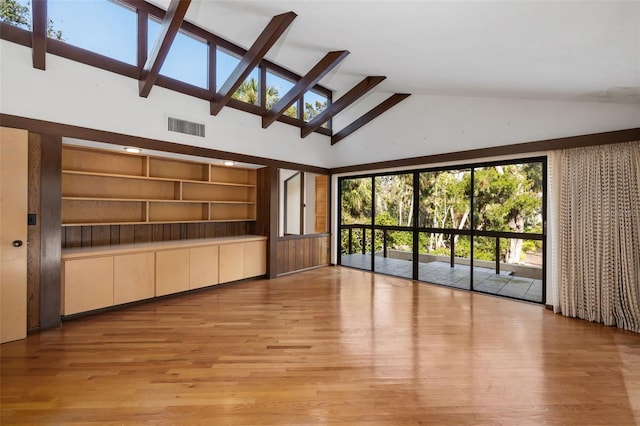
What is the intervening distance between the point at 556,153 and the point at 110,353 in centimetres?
572

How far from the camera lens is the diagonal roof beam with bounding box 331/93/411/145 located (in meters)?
5.64

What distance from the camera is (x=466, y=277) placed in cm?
530

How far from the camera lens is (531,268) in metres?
4.67

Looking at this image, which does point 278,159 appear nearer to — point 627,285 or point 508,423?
point 508,423

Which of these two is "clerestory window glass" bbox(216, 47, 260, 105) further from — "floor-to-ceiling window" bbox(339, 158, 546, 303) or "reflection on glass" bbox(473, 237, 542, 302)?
"reflection on glass" bbox(473, 237, 542, 302)

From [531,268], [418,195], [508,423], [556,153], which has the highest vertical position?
[556,153]

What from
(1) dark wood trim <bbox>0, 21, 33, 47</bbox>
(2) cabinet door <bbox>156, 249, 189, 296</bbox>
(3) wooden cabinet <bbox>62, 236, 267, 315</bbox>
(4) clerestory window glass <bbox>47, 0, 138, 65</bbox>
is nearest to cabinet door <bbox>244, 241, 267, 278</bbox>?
(3) wooden cabinet <bbox>62, 236, 267, 315</bbox>

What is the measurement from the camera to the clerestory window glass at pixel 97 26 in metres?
3.29

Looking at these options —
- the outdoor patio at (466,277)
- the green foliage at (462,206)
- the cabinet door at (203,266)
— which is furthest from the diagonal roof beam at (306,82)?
the outdoor patio at (466,277)

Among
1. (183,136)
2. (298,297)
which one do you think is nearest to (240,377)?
(298,297)

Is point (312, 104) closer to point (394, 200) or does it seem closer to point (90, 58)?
point (394, 200)

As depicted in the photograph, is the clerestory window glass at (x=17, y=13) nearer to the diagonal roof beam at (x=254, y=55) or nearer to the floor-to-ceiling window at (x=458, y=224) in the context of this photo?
the diagonal roof beam at (x=254, y=55)

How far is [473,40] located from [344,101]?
3067 mm

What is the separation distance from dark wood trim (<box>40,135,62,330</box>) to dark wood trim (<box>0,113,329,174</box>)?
0.40ft
